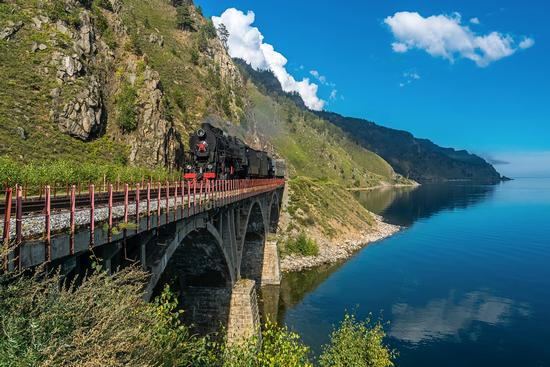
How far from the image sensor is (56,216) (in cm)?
937

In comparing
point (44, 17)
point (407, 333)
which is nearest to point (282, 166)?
point (44, 17)

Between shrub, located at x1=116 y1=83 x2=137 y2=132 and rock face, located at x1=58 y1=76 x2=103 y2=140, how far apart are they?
2.98m

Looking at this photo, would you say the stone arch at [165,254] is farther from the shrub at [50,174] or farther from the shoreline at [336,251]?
the shoreline at [336,251]

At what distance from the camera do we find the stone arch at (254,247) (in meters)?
44.3

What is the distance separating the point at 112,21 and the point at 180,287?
7223 centimetres

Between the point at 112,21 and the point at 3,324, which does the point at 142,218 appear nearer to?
the point at 3,324

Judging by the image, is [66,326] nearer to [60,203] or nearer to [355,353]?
[60,203]

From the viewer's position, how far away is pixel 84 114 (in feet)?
188

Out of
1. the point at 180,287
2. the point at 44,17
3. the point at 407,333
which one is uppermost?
the point at 44,17

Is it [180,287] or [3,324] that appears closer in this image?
[3,324]

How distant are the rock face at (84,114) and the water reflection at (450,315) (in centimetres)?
4789

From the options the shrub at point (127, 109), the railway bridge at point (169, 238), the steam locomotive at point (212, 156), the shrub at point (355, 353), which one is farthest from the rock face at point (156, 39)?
the shrub at point (355, 353)

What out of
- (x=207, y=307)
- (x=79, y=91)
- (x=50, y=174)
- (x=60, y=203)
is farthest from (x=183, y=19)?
(x=60, y=203)

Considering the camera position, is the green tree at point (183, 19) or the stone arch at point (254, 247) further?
the green tree at point (183, 19)
